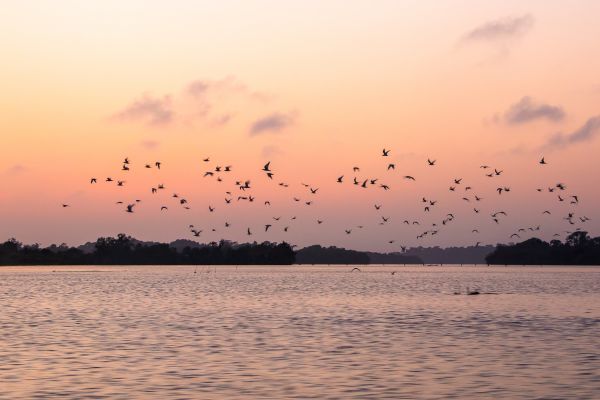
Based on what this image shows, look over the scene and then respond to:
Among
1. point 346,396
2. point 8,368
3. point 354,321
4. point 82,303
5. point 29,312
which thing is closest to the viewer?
point 346,396

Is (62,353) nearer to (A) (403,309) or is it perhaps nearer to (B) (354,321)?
(B) (354,321)

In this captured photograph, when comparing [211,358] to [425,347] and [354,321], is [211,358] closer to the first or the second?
[425,347]

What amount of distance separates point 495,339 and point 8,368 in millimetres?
27783

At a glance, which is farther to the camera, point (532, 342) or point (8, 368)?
point (532, 342)

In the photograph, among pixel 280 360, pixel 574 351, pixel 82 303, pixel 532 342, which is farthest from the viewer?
pixel 82 303

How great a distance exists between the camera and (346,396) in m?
34.4

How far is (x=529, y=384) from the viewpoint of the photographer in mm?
37562

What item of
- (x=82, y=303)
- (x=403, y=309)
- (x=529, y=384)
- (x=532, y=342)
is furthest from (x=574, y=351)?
(x=82, y=303)

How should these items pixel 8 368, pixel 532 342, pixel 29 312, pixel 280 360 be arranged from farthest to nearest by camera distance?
pixel 29 312 → pixel 532 342 → pixel 280 360 → pixel 8 368

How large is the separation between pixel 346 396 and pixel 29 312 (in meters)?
54.4

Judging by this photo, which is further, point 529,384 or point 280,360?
point 280,360

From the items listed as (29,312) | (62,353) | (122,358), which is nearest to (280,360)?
(122,358)

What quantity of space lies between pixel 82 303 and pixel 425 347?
181 feet

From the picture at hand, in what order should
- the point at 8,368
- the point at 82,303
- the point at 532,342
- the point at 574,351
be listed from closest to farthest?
the point at 8,368, the point at 574,351, the point at 532,342, the point at 82,303
